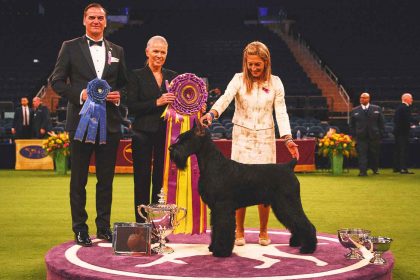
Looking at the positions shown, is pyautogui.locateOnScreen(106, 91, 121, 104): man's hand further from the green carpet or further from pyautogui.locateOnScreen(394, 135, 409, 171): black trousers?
pyautogui.locateOnScreen(394, 135, 409, 171): black trousers

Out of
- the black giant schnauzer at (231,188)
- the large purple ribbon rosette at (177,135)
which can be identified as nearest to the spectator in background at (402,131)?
the large purple ribbon rosette at (177,135)

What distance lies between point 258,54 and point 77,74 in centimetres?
114

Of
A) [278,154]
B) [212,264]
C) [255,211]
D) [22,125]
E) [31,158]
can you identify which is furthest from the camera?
[22,125]

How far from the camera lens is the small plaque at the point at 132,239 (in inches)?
144

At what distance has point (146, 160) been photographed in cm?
418

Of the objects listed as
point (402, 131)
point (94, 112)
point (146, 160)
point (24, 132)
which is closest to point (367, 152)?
point (402, 131)

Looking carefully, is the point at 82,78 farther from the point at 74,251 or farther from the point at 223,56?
the point at 223,56

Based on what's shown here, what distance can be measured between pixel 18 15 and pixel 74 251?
2298 cm

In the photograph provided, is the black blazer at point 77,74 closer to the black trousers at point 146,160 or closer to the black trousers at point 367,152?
the black trousers at point 146,160

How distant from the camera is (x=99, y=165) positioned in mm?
3988

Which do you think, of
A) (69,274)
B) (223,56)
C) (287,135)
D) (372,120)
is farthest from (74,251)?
(223,56)

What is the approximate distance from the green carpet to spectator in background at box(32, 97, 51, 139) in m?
1.67

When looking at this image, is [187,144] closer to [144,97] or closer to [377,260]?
[144,97]

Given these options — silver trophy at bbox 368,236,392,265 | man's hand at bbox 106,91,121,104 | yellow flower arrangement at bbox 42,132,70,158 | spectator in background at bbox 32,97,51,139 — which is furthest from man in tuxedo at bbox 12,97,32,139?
silver trophy at bbox 368,236,392,265
